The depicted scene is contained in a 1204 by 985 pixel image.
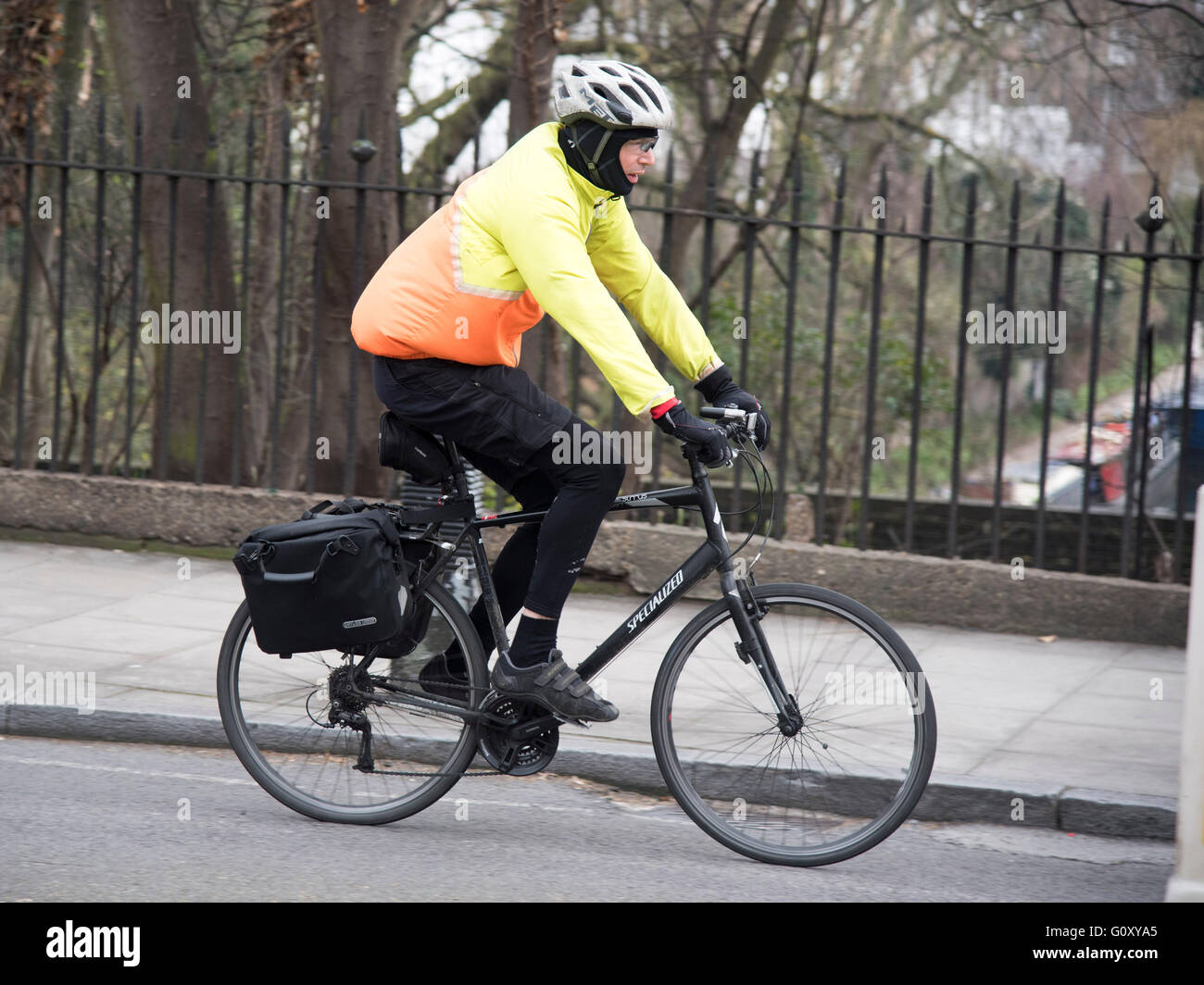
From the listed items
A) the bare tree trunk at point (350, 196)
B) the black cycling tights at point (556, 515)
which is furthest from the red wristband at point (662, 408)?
the bare tree trunk at point (350, 196)

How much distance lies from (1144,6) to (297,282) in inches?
275

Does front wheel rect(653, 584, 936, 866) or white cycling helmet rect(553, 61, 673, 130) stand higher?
white cycling helmet rect(553, 61, 673, 130)

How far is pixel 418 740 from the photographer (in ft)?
14.3

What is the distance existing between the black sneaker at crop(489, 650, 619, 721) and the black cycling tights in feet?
0.52

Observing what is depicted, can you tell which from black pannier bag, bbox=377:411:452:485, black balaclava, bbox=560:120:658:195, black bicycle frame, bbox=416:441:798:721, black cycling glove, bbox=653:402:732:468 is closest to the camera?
black cycling glove, bbox=653:402:732:468

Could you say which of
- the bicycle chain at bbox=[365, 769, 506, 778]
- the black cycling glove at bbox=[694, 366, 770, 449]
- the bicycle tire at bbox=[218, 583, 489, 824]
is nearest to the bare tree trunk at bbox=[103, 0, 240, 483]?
the bicycle tire at bbox=[218, 583, 489, 824]

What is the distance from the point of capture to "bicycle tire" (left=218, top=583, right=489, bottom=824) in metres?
4.29

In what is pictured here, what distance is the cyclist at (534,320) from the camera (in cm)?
382

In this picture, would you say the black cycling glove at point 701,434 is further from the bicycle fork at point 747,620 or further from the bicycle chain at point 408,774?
the bicycle chain at point 408,774

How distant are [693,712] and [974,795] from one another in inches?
42.8

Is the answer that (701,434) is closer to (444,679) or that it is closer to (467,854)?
(444,679)

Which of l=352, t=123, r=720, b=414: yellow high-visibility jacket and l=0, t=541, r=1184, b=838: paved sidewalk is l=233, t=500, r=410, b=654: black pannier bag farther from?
l=0, t=541, r=1184, b=838: paved sidewalk

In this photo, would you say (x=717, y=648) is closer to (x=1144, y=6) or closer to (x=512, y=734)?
(x=512, y=734)
